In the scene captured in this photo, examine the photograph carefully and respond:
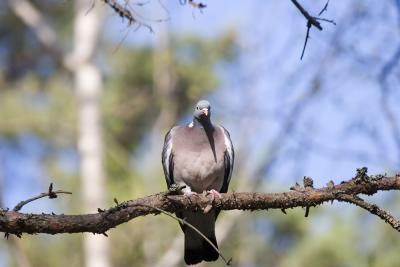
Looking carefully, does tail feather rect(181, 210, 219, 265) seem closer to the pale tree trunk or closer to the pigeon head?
the pigeon head

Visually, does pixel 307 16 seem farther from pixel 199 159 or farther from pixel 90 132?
pixel 90 132

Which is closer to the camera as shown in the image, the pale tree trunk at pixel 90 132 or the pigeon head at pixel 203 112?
the pigeon head at pixel 203 112

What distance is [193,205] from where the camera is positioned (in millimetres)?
3645

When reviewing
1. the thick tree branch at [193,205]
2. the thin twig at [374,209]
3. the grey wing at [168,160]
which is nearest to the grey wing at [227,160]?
the grey wing at [168,160]

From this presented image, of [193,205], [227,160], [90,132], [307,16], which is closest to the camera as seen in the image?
[307,16]

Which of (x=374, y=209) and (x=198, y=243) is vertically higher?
(x=198, y=243)

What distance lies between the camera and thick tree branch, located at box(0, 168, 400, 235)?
2.91 m

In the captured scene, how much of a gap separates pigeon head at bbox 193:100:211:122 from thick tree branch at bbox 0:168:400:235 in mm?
1248

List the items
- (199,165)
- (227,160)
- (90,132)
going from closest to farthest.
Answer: (199,165) < (227,160) < (90,132)

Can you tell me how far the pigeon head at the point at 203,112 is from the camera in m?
4.91

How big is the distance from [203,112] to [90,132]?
626 centimetres

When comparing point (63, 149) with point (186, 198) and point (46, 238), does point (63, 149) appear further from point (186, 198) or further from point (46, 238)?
point (186, 198)

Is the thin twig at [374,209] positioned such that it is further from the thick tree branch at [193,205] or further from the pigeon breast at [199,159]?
the pigeon breast at [199,159]

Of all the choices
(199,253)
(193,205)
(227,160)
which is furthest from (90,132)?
(193,205)
